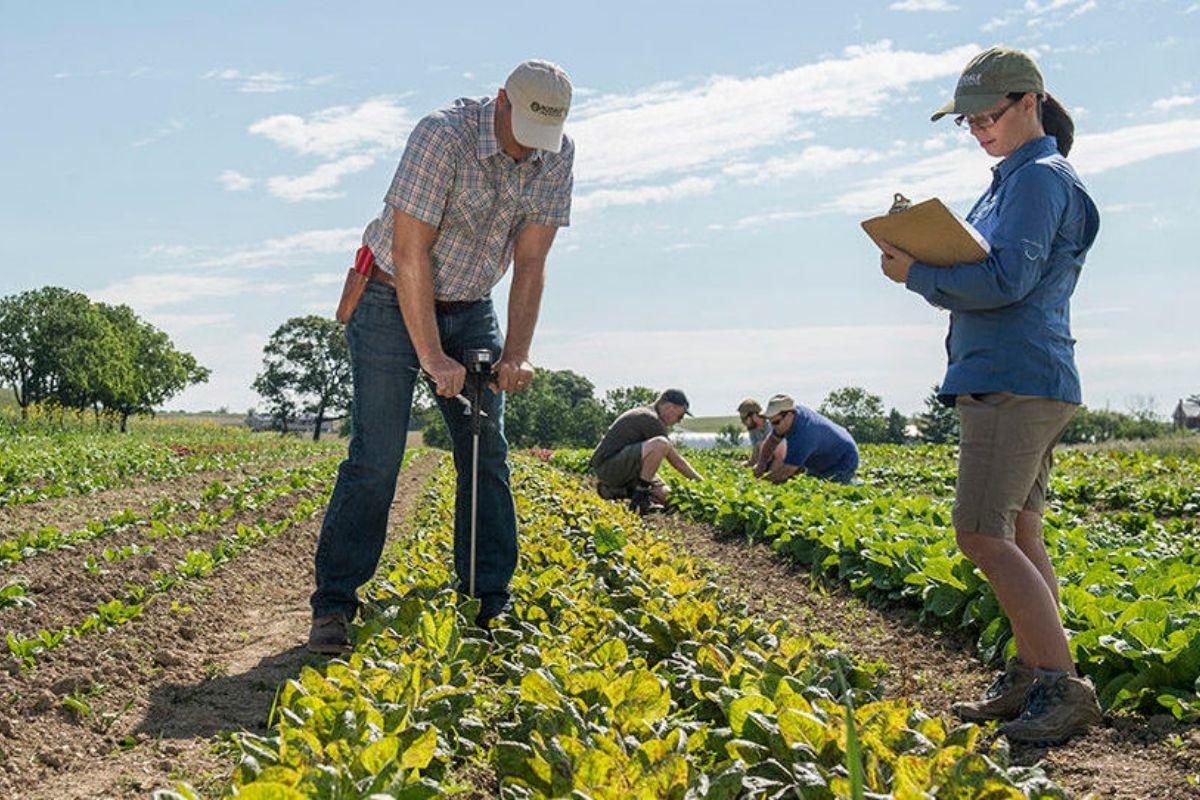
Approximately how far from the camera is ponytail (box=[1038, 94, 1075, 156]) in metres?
3.83

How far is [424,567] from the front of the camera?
5492mm

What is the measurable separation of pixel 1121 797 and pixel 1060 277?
151 centimetres

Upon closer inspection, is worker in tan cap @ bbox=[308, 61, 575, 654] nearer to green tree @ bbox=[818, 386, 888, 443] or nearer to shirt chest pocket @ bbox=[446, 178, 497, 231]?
shirt chest pocket @ bbox=[446, 178, 497, 231]

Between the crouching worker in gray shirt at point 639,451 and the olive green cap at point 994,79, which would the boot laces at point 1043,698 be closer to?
the olive green cap at point 994,79

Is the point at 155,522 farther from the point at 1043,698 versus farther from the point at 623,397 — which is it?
the point at 623,397

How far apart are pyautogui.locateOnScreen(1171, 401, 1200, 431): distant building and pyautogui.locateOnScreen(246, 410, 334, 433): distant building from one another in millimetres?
61762

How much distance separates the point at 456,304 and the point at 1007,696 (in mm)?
2604

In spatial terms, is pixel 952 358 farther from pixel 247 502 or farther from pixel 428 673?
pixel 247 502

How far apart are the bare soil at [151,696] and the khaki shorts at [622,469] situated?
18.4 feet

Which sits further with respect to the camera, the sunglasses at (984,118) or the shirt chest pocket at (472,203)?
the shirt chest pocket at (472,203)

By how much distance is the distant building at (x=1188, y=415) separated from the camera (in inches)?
2921

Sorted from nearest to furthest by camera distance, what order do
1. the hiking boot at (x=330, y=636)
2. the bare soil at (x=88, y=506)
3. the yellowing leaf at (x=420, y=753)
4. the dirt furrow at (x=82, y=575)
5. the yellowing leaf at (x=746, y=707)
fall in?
the yellowing leaf at (x=420, y=753) < the yellowing leaf at (x=746, y=707) < the hiking boot at (x=330, y=636) < the dirt furrow at (x=82, y=575) < the bare soil at (x=88, y=506)

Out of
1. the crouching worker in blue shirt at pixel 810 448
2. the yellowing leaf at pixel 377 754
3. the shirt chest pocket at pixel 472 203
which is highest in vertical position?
the shirt chest pocket at pixel 472 203

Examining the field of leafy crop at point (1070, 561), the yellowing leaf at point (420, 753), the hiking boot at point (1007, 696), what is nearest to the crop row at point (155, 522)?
the field of leafy crop at point (1070, 561)
